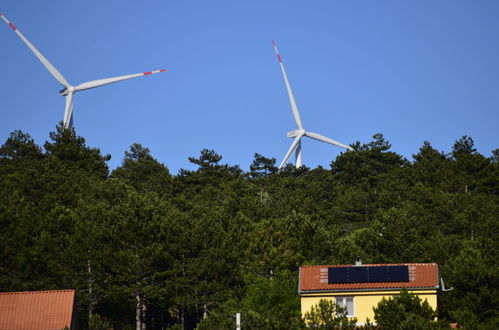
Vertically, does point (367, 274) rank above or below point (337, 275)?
above

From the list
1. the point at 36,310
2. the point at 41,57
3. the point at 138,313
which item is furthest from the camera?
the point at 41,57

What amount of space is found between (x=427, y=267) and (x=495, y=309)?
14.5 ft

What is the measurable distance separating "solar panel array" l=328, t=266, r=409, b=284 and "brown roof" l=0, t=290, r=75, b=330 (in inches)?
594

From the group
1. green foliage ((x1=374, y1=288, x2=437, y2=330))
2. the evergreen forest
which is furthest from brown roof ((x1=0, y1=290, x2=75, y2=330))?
green foliage ((x1=374, y1=288, x2=437, y2=330))

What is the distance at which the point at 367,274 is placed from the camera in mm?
53812

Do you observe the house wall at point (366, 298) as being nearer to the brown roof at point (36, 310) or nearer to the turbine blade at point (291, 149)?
the brown roof at point (36, 310)

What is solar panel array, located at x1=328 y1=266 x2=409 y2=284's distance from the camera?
175ft

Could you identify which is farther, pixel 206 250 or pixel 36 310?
pixel 206 250

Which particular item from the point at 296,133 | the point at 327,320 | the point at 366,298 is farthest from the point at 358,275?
the point at 296,133

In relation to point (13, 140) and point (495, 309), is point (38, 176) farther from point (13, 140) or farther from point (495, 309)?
point (495, 309)

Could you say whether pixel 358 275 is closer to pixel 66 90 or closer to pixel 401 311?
pixel 401 311

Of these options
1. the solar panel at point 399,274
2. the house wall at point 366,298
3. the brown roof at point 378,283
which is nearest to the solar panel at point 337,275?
the brown roof at point 378,283

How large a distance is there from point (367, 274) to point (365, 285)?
33.0 inches

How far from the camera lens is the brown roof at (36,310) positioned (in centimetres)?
5138
